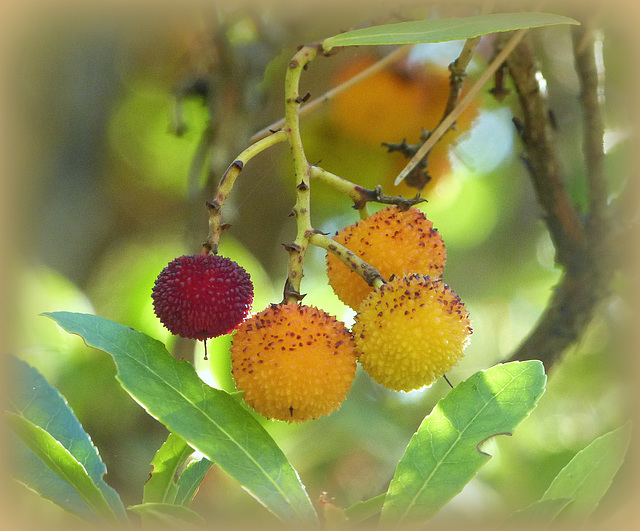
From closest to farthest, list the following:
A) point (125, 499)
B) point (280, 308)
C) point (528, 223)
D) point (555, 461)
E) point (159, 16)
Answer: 1. point (280, 308)
2. point (125, 499)
3. point (159, 16)
4. point (555, 461)
5. point (528, 223)

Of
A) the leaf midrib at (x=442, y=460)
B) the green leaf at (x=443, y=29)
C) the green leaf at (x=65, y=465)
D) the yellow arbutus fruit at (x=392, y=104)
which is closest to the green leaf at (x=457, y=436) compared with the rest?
the leaf midrib at (x=442, y=460)

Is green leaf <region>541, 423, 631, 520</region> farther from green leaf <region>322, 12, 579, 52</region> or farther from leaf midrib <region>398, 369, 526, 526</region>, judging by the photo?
green leaf <region>322, 12, 579, 52</region>

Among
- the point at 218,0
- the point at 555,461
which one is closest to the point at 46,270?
the point at 218,0

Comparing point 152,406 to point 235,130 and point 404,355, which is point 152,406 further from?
point 235,130

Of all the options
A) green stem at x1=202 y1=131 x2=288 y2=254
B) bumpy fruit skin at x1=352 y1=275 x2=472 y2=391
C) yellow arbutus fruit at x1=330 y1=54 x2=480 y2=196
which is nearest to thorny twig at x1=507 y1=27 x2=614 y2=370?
yellow arbutus fruit at x1=330 y1=54 x2=480 y2=196

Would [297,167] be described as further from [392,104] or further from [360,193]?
[392,104]

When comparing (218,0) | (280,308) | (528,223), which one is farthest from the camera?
(528,223)
